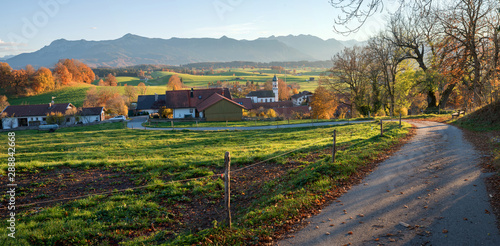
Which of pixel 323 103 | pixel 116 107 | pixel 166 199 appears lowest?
pixel 166 199

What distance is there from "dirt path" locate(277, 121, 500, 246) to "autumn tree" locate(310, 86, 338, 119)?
3902 cm

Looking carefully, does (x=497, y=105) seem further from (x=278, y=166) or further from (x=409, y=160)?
(x=278, y=166)

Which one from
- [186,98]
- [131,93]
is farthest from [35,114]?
[131,93]

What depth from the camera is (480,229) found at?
5.95 meters

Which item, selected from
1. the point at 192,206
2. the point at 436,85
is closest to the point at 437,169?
the point at 192,206

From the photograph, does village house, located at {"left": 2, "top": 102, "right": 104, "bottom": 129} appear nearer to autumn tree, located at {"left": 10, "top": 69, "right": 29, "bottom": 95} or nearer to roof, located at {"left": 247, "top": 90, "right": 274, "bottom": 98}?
autumn tree, located at {"left": 10, "top": 69, "right": 29, "bottom": 95}

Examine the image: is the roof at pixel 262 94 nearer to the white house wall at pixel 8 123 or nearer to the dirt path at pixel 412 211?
the white house wall at pixel 8 123

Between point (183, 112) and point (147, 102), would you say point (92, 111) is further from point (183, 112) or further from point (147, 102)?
point (183, 112)

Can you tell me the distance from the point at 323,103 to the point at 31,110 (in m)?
66.4

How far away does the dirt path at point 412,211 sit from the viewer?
5848 mm

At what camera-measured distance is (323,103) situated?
5112cm

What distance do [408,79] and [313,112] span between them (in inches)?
661

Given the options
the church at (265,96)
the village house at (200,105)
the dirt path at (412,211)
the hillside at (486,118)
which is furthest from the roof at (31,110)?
the hillside at (486,118)

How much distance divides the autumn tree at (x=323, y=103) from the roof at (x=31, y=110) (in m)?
57.7
